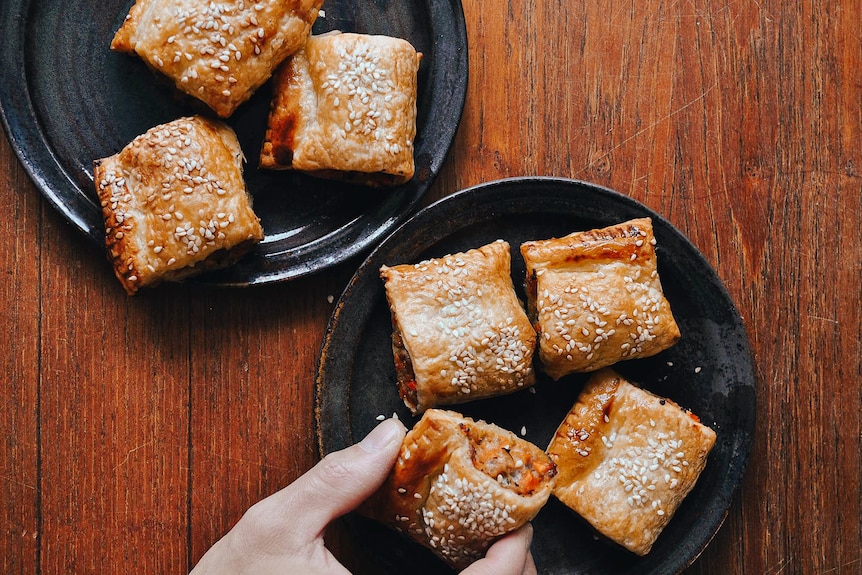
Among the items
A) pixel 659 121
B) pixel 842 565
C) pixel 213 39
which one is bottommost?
pixel 842 565

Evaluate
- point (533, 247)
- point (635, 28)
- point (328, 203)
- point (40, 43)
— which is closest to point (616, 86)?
point (635, 28)

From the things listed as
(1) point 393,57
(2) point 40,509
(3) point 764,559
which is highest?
(1) point 393,57

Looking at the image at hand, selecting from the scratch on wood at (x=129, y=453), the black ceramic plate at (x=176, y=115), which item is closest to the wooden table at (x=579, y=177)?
the scratch on wood at (x=129, y=453)

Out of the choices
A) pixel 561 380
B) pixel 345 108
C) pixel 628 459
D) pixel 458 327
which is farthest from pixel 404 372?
pixel 345 108

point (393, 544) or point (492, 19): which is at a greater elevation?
point (492, 19)

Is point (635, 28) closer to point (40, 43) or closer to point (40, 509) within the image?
point (40, 43)

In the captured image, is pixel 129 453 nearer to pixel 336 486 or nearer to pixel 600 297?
pixel 336 486

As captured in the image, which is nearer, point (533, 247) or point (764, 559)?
point (533, 247)
